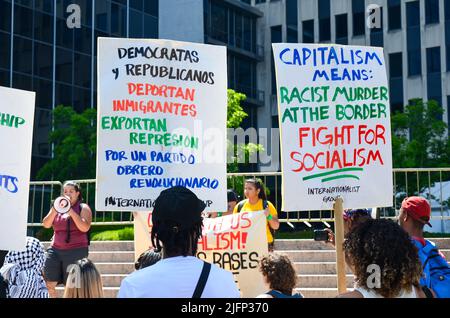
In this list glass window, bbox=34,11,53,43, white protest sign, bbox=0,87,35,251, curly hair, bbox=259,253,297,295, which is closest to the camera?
curly hair, bbox=259,253,297,295

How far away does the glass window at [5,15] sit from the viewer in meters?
33.1

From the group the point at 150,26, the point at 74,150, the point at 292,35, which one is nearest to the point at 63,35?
the point at 150,26

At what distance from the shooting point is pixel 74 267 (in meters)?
4.57

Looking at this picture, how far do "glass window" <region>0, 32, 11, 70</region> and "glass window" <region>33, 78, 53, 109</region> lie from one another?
1.70 meters

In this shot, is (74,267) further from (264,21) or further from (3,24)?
(264,21)

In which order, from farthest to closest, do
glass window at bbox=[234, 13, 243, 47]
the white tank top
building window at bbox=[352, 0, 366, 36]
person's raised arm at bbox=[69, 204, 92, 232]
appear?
glass window at bbox=[234, 13, 243, 47] → building window at bbox=[352, 0, 366, 36] → person's raised arm at bbox=[69, 204, 92, 232] → the white tank top

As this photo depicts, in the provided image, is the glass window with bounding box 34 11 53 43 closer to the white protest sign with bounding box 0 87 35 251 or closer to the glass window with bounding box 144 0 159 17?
the glass window with bounding box 144 0 159 17

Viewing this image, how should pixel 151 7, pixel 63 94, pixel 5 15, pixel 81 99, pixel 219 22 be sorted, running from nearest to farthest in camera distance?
pixel 5 15 < pixel 63 94 < pixel 81 99 < pixel 151 7 < pixel 219 22

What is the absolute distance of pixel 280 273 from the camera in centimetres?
496

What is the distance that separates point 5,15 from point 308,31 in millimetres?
20786

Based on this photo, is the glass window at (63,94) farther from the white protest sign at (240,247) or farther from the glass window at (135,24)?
the white protest sign at (240,247)

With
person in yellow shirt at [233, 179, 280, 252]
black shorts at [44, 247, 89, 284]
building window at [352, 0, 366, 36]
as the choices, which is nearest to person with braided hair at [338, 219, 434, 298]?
person in yellow shirt at [233, 179, 280, 252]

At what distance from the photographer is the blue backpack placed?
15.5ft

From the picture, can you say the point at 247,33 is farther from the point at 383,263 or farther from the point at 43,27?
the point at 383,263
